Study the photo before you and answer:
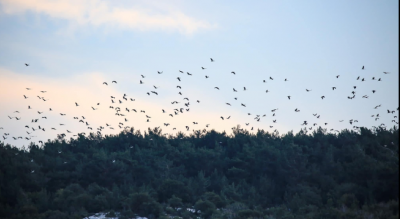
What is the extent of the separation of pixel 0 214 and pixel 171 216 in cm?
1311

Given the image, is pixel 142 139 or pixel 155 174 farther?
pixel 142 139

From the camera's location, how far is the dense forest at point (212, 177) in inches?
1507

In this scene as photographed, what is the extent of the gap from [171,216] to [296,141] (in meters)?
28.0

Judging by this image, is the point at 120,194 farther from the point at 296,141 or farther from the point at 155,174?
the point at 296,141

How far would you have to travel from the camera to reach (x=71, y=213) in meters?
37.9

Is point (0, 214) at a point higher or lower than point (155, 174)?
lower

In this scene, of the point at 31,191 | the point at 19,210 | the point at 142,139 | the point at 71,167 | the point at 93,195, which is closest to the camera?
the point at 19,210

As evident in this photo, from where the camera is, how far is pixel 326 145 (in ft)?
192

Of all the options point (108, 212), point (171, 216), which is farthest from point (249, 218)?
point (108, 212)

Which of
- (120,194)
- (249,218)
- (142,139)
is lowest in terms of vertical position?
(249,218)

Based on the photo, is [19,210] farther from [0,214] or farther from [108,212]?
[108,212]

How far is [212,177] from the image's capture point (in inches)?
2092

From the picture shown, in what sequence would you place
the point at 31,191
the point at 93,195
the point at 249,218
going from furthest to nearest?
1. the point at 31,191
2. the point at 93,195
3. the point at 249,218

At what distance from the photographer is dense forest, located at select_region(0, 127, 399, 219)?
126ft
